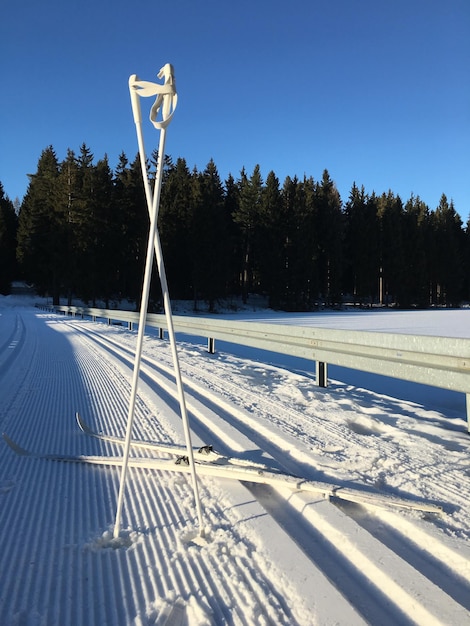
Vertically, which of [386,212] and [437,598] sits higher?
[386,212]

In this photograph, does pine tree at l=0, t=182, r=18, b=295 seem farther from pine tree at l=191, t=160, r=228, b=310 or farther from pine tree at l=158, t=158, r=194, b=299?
pine tree at l=191, t=160, r=228, b=310

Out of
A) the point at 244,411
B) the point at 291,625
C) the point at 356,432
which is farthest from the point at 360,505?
the point at 244,411

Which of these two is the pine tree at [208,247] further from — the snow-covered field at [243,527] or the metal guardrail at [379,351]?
the snow-covered field at [243,527]

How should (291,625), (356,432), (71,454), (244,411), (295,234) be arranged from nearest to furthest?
1. (291,625)
2. (71,454)
3. (356,432)
4. (244,411)
5. (295,234)

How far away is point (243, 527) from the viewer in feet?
7.49

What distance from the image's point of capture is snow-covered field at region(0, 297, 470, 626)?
170 cm

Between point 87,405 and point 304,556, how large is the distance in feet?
12.2

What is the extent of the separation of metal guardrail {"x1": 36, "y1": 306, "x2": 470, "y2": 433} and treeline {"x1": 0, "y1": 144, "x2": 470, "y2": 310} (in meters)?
35.8

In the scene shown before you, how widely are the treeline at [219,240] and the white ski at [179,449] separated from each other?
38.8 meters

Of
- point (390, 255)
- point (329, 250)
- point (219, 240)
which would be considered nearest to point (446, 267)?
point (390, 255)

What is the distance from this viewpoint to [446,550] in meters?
2.04

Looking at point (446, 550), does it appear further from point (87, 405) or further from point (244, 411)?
point (87, 405)

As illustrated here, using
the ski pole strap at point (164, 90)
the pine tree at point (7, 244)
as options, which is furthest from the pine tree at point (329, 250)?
the ski pole strap at point (164, 90)

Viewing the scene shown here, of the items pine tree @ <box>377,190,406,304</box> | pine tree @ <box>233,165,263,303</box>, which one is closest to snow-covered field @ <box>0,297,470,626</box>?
pine tree @ <box>233,165,263,303</box>
